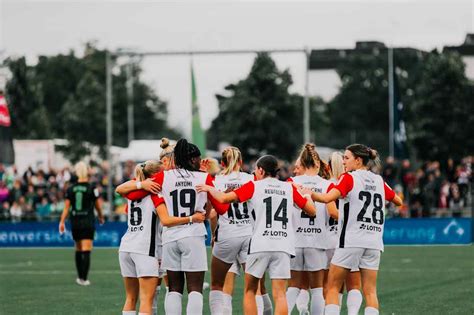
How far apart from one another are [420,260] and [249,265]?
1617cm

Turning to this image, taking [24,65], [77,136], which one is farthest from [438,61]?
[24,65]

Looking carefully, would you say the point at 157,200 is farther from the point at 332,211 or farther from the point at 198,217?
the point at 332,211

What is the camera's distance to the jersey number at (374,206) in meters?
12.8

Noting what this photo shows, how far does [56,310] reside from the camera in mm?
16703

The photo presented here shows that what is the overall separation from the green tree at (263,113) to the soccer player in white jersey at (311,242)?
64276mm

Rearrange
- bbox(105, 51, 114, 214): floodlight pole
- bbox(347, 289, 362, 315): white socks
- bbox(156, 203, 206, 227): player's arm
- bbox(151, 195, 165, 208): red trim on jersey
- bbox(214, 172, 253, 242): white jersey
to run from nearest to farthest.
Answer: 1. bbox(156, 203, 206, 227): player's arm
2. bbox(151, 195, 165, 208): red trim on jersey
3. bbox(347, 289, 362, 315): white socks
4. bbox(214, 172, 253, 242): white jersey
5. bbox(105, 51, 114, 214): floodlight pole

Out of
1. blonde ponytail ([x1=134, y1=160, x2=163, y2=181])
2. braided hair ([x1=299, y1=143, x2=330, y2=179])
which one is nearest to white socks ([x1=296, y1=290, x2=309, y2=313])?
braided hair ([x1=299, y1=143, x2=330, y2=179])

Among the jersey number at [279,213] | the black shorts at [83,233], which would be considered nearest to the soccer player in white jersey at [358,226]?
the jersey number at [279,213]

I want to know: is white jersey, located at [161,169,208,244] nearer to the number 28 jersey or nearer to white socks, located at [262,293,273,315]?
the number 28 jersey

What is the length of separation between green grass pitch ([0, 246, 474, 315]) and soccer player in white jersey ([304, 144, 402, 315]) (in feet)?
10.8

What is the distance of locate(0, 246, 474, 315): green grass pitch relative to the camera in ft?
55.5

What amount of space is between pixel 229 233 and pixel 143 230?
153 cm

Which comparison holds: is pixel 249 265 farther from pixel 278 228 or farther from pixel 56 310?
pixel 56 310

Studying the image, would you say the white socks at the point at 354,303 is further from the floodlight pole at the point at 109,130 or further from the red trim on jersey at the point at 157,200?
the floodlight pole at the point at 109,130
